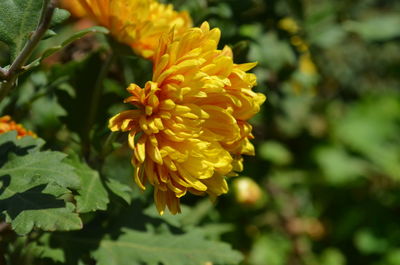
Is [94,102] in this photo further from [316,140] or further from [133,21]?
[316,140]

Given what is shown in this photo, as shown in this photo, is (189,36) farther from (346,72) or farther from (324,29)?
(346,72)

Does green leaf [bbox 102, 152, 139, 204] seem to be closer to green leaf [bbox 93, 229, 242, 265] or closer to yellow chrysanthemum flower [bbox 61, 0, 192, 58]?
green leaf [bbox 93, 229, 242, 265]

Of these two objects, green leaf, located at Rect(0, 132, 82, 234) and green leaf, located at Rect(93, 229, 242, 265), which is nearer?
green leaf, located at Rect(0, 132, 82, 234)

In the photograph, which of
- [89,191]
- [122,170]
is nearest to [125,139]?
[89,191]

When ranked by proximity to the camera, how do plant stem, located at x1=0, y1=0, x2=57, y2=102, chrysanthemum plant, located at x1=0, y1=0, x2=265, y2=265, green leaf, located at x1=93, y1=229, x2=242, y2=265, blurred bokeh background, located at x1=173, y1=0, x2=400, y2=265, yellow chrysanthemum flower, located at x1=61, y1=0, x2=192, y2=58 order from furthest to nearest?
blurred bokeh background, located at x1=173, y1=0, x2=400, y2=265
green leaf, located at x1=93, y1=229, x2=242, y2=265
yellow chrysanthemum flower, located at x1=61, y1=0, x2=192, y2=58
chrysanthemum plant, located at x1=0, y1=0, x2=265, y2=265
plant stem, located at x1=0, y1=0, x2=57, y2=102

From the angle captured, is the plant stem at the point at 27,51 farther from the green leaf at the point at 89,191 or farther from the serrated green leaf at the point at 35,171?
the green leaf at the point at 89,191

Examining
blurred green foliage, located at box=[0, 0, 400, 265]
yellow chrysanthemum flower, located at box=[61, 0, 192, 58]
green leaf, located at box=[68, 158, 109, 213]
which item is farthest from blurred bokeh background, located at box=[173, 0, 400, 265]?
green leaf, located at box=[68, 158, 109, 213]
